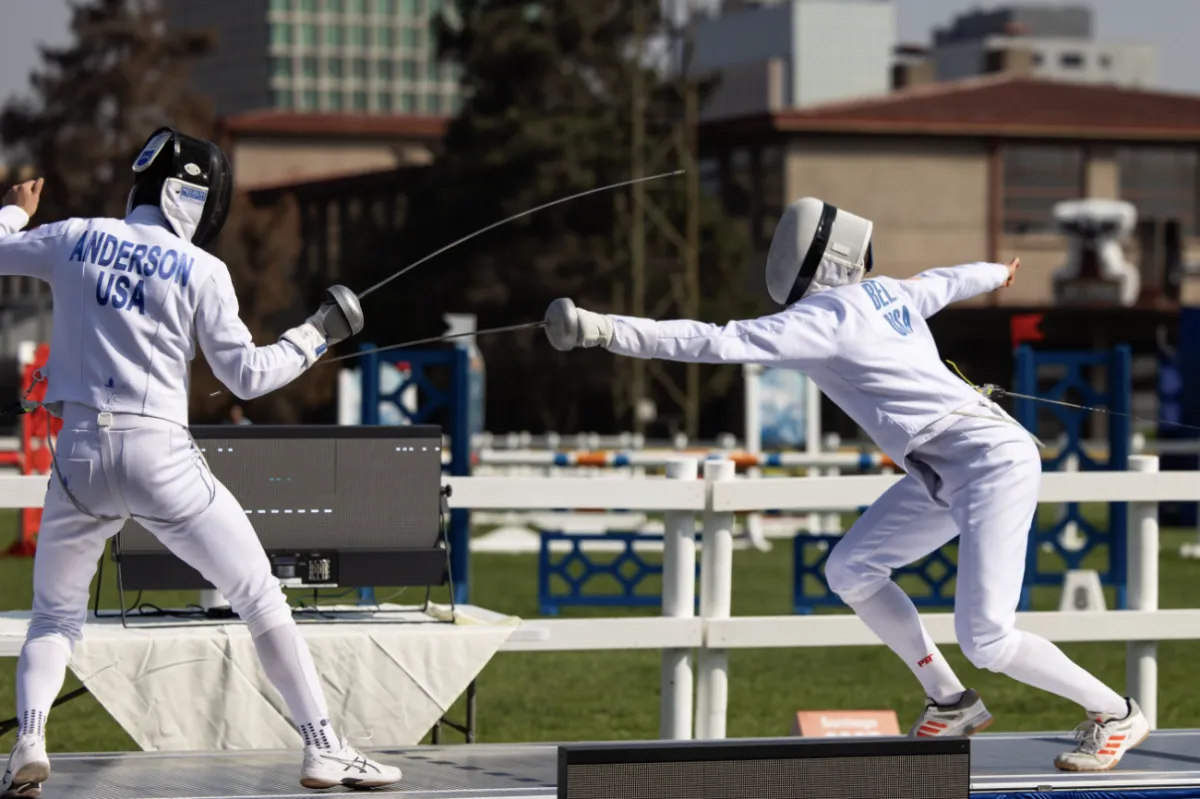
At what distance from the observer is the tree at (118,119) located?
51.2 meters

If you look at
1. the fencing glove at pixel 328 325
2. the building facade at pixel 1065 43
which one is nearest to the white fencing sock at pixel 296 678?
the fencing glove at pixel 328 325

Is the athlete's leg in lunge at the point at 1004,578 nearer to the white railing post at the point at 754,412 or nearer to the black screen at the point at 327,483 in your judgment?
the black screen at the point at 327,483

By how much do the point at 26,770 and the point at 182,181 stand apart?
1687 millimetres

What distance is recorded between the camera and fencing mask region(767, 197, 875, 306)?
6.75 m

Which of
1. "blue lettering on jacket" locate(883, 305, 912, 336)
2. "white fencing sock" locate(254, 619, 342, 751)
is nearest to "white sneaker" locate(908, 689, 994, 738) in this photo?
"blue lettering on jacket" locate(883, 305, 912, 336)

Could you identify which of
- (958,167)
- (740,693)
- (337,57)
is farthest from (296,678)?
(337,57)

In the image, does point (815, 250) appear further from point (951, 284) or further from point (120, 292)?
point (120, 292)

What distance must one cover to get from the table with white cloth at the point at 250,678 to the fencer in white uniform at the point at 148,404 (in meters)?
1.22

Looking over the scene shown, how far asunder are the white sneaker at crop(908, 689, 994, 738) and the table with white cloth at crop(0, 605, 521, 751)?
5.20 ft

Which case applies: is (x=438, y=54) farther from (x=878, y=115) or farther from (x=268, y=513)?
(x=268, y=513)

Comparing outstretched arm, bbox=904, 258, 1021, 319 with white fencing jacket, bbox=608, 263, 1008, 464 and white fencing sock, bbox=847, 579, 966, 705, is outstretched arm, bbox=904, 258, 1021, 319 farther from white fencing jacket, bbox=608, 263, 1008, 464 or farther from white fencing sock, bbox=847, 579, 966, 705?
white fencing sock, bbox=847, 579, 966, 705

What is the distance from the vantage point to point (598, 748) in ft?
18.2

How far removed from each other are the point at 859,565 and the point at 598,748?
5.08 ft

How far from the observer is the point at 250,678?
738 cm
